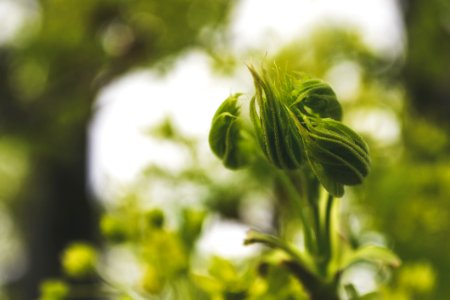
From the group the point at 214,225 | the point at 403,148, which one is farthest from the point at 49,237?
the point at 403,148

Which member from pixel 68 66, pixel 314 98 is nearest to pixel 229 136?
pixel 314 98

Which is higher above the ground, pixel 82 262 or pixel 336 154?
pixel 82 262

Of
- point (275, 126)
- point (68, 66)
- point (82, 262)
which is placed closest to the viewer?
point (275, 126)

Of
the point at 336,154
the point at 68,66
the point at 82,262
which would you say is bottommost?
the point at 336,154

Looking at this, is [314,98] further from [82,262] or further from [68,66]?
[68,66]

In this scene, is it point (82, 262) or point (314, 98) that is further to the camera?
point (82, 262)

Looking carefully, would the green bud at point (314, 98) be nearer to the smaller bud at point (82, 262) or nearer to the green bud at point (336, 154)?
the green bud at point (336, 154)
